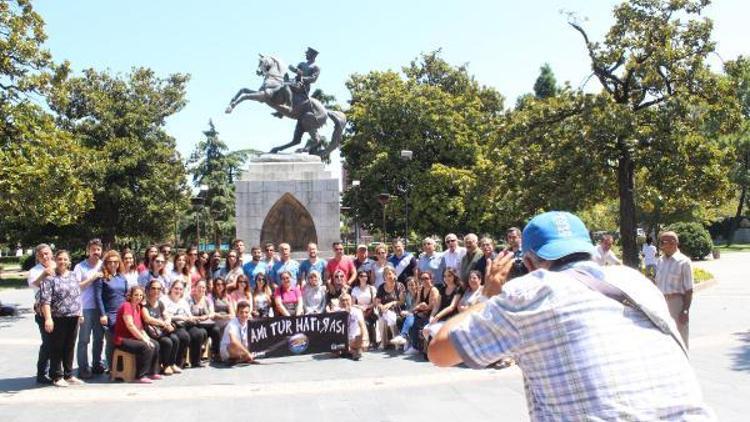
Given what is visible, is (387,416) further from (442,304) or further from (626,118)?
(626,118)

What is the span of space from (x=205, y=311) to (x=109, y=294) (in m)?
1.49

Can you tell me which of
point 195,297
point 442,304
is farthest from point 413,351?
point 195,297

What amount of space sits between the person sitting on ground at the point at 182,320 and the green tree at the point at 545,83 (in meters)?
58.3

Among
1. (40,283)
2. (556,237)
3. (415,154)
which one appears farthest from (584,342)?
(415,154)

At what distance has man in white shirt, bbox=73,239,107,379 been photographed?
941 centimetres

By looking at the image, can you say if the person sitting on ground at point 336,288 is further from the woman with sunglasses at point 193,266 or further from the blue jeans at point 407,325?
the woman with sunglasses at point 193,266

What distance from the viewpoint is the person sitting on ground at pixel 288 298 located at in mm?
11055

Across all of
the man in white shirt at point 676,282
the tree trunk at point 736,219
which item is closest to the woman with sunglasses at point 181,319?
the man in white shirt at point 676,282

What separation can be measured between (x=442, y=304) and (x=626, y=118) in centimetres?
1120

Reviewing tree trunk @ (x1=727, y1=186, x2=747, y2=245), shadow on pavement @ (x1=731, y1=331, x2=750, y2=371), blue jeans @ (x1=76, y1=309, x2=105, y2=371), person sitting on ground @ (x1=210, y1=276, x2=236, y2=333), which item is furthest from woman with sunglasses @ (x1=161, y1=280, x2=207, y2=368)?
tree trunk @ (x1=727, y1=186, x2=747, y2=245)

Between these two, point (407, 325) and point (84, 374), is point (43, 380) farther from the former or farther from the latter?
point (407, 325)

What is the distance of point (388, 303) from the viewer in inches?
446

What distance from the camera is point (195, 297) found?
34.6 ft

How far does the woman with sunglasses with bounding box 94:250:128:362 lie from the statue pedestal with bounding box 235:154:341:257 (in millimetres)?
11885
